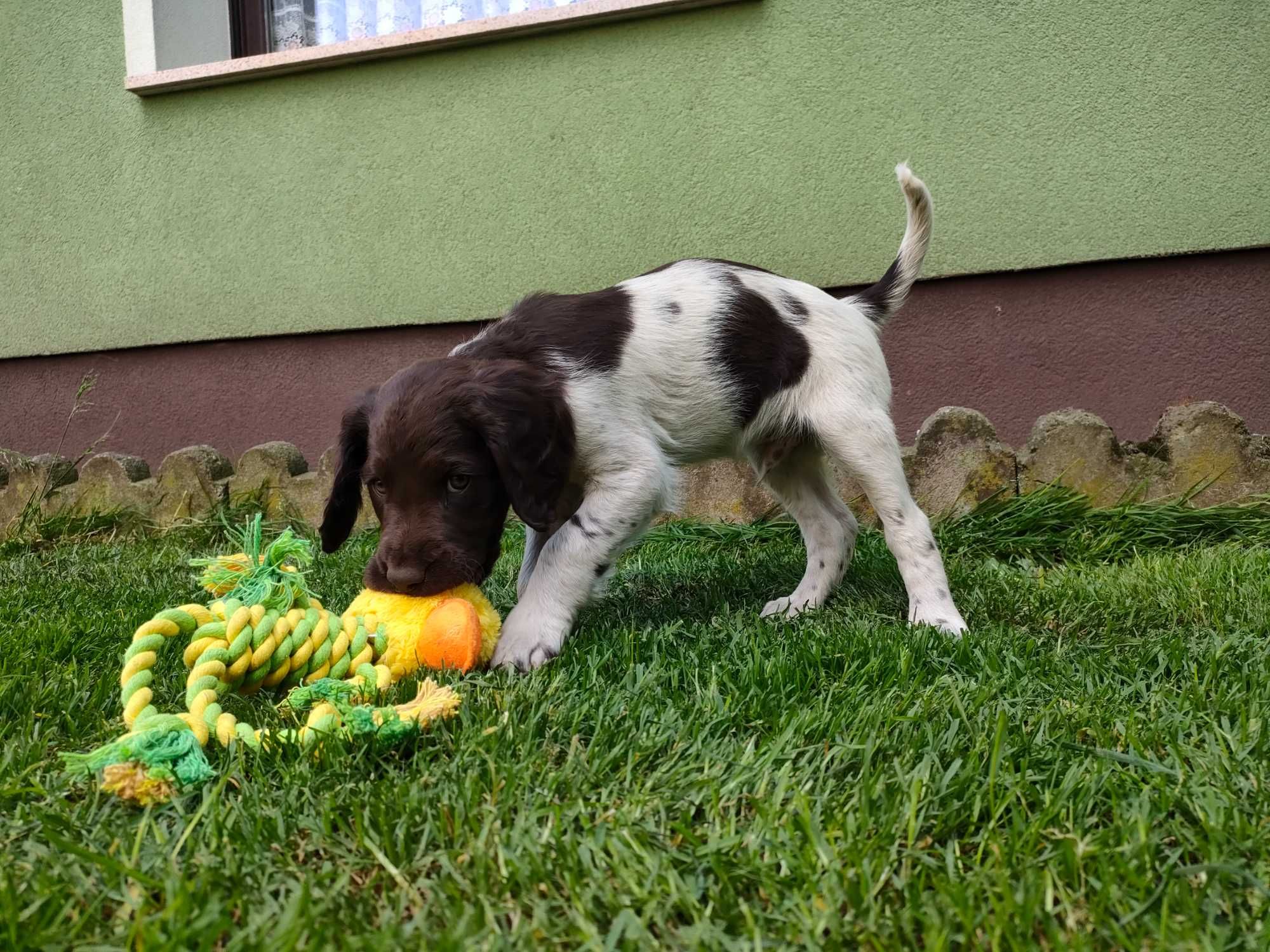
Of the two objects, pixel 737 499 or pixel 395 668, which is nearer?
pixel 395 668

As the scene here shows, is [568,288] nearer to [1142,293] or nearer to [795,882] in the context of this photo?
[1142,293]

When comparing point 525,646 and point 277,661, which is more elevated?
point 277,661

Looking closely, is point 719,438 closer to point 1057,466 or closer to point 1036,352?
point 1057,466

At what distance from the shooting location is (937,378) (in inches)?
192

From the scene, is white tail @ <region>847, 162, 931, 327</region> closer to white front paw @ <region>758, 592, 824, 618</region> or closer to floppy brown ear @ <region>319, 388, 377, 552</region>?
white front paw @ <region>758, 592, 824, 618</region>

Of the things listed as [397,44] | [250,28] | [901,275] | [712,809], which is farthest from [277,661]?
[250,28]

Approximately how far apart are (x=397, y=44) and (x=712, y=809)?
490 centimetres

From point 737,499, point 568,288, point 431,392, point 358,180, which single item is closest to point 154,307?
point 358,180

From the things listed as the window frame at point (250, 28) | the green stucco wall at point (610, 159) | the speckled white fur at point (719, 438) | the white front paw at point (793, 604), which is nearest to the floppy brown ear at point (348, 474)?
the speckled white fur at point (719, 438)

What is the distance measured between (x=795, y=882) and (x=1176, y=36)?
4601mm

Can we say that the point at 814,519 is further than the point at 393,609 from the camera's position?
Yes

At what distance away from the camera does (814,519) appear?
10.6 ft

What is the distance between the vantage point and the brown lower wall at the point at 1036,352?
4.48m

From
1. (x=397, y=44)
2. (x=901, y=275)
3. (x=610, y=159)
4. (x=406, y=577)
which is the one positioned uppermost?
(x=397, y=44)
